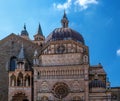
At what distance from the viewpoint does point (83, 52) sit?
49.9 meters

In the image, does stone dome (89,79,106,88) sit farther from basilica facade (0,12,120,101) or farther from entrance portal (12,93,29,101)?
entrance portal (12,93,29,101)

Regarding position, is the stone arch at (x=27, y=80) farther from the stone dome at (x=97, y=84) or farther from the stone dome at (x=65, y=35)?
the stone dome at (x=97, y=84)

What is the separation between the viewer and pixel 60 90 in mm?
48250

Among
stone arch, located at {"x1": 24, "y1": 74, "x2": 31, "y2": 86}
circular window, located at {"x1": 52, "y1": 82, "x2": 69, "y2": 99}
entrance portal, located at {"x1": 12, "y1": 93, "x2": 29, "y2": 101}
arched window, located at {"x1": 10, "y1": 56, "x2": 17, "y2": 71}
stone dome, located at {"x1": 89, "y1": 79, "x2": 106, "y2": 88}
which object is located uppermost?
arched window, located at {"x1": 10, "y1": 56, "x2": 17, "y2": 71}

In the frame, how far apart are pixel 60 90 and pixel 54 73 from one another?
2657mm

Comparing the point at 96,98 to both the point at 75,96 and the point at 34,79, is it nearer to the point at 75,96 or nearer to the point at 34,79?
the point at 75,96

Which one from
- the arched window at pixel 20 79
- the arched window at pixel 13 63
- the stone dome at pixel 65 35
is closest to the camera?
the arched window at pixel 20 79

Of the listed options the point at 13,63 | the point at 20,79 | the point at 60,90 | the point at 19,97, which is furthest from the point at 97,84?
the point at 13,63

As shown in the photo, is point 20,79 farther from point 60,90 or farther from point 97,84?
point 97,84

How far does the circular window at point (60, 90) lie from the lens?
157 ft

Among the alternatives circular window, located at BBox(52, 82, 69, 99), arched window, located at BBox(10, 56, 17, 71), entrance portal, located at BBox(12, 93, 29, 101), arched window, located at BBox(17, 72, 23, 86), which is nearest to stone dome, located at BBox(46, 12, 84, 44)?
arched window, located at BBox(10, 56, 17, 71)

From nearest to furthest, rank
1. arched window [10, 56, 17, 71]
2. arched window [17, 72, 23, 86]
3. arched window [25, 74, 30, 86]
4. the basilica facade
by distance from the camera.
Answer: the basilica facade < arched window [25, 74, 30, 86] < arched window [17, 72, 23, 86] < arched window [10, 56, 17, 71]

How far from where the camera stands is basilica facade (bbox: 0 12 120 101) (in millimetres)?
47625

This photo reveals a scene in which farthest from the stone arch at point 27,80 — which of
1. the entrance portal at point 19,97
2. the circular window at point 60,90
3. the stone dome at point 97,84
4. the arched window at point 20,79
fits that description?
the stone dome at point 97,84
